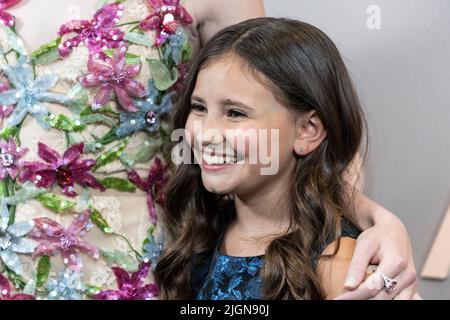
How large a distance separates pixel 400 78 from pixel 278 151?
606mm

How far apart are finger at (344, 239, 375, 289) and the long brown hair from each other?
0.07 metres

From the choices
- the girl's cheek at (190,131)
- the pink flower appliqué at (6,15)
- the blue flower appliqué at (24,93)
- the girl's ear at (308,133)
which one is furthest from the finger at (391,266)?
the pink flower appliqué at (6,15)

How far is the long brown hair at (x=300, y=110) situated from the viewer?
1114mm

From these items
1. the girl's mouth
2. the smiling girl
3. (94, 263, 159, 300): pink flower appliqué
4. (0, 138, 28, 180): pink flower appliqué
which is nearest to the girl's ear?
the smiling girl

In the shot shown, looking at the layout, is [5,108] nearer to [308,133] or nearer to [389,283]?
[308,133]

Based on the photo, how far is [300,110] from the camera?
45.6 inches

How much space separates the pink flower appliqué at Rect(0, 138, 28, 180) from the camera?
119cm

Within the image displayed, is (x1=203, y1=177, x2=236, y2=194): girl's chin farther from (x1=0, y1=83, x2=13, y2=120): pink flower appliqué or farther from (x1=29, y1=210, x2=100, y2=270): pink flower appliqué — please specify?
(x1=0, y1=83, x2=13, y2=120): pink flower appliqué

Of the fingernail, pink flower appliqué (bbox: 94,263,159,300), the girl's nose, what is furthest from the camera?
pink flower appliqué (bbox: 94,263,159,300)

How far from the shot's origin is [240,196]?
1229 mm

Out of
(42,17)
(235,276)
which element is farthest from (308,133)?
(42,17)

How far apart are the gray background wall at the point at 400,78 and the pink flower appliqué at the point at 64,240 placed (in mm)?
708
